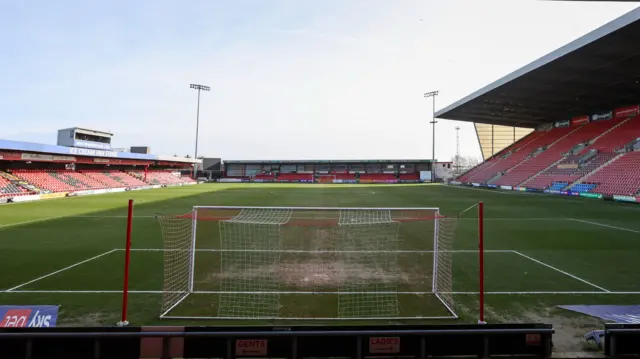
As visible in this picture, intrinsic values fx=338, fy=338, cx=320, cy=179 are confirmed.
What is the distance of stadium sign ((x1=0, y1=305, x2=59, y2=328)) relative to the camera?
5.20 metres

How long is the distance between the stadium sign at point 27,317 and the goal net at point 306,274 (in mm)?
1674

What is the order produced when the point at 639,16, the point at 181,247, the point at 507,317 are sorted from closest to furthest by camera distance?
the point at 507,317
the point at 181,247
the point at 639,16

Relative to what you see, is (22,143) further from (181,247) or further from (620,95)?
(620,95)

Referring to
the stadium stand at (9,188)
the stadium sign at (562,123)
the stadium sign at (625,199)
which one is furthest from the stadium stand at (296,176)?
the stadium sign at (625,199)

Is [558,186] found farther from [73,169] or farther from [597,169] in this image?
[73,169]

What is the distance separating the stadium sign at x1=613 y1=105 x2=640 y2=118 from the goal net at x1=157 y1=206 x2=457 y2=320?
138 feet

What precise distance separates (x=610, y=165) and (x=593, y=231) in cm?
2689

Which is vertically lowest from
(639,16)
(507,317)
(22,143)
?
(507,317)

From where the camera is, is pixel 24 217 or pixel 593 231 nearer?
pixel 593 231

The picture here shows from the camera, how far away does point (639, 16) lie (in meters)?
18.1

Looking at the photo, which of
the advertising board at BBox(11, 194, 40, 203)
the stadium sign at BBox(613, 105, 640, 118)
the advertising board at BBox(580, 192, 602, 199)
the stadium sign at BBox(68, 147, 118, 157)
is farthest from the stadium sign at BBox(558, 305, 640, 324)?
the stadium sign at BBox(613, 105, 640, 118)

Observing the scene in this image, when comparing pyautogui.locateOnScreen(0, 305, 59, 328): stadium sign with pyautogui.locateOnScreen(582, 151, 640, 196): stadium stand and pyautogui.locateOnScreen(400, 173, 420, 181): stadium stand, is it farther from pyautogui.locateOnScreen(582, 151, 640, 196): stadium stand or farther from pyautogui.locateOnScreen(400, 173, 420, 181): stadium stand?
pyautogui.locateOnScreen(400, 173, 420, 181): stadium stand

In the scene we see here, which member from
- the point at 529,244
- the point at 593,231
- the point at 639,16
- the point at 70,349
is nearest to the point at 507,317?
the point at 70,349

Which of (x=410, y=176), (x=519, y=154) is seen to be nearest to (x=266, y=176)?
(x=410, y=176)
